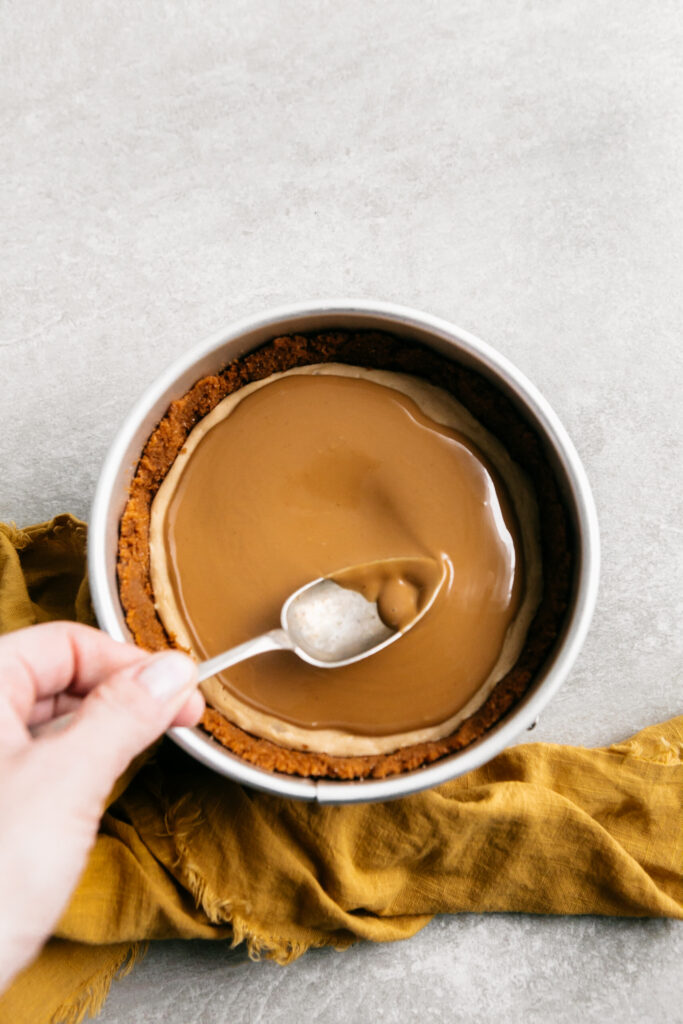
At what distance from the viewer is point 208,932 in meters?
1.44

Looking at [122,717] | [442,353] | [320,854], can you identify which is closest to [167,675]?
[122,717]

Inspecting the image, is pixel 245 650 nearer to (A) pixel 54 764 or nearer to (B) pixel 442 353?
(A) pixel 54 764

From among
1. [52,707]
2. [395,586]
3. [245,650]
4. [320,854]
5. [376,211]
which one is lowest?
[320,854]

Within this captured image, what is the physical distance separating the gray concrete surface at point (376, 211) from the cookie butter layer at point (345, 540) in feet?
0.94

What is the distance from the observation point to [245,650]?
4.23 feet

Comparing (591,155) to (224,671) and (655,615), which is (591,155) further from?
(224,671)

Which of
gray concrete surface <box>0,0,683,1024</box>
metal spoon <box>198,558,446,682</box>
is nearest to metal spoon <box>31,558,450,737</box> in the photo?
metal spoon <box>198,558,446,682</box>

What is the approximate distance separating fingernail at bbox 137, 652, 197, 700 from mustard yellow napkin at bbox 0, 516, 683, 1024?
0.39 m

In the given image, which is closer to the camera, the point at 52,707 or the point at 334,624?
the point at 52,707

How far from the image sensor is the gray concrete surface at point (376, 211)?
65.4 inches

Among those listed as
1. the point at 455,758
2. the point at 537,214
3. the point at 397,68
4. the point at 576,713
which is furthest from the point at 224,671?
the point at 397,68

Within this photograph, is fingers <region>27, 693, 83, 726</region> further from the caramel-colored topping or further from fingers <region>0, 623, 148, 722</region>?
the caramel-colored topping

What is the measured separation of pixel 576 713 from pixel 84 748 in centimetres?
101

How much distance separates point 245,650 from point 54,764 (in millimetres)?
382
